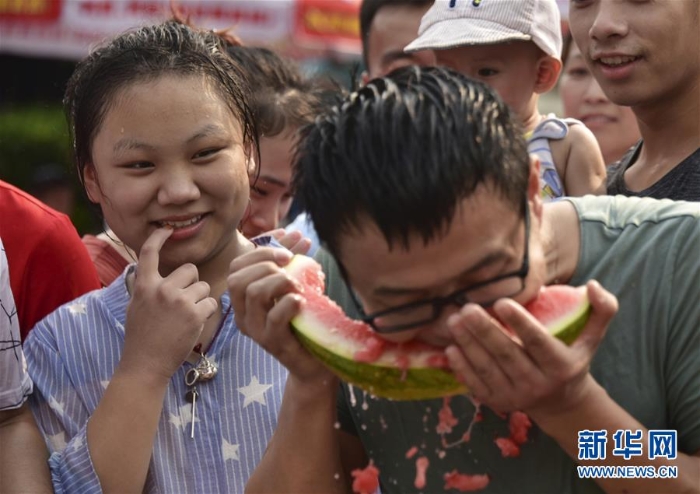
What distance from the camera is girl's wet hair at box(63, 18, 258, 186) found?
3.65 meters

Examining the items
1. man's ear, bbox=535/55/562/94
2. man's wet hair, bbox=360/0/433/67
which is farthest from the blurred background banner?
man's ear, bbox=535/55/562/94

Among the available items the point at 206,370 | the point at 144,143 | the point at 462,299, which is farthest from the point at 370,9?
the point at 462,299

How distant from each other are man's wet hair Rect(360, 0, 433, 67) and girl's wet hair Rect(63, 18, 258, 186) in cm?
203

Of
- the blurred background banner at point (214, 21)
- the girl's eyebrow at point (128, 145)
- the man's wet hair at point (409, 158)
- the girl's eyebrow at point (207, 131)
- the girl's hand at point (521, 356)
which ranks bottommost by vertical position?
the blurred background banner at point (214, 21)

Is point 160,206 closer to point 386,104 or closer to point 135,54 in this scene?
point 135,54

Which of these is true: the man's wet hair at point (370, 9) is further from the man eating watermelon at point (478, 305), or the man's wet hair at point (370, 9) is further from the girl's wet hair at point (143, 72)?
the man eating watermelon at point (478, 305)

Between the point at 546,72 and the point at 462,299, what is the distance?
9.61ft

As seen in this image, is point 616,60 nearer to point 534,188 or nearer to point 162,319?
point 534,188

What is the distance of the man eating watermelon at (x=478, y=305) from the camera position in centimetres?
242

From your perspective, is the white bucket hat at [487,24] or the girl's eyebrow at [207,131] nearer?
the girl's eyebrow at [207,131]

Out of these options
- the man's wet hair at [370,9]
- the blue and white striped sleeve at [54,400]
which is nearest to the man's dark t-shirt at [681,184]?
the blue and white striped sleeve at [54,400]

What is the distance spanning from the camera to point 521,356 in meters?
2.34

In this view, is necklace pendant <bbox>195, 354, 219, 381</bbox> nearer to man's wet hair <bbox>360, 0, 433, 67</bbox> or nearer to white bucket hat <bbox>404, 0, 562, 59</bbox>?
white bucket hat <bbox>404, 0, 562, 59</bbox>

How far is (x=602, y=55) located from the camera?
3945 mm
